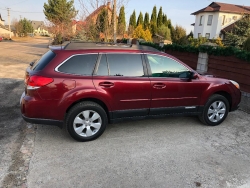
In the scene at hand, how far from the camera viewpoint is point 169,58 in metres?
4.18

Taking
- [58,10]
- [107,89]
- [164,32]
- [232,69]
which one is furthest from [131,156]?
[58,10]

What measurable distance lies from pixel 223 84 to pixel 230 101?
482 millimetres

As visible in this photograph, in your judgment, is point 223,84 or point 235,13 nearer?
point 223,84

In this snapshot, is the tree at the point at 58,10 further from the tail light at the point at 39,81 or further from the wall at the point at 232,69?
the tail light at the point at 39,81

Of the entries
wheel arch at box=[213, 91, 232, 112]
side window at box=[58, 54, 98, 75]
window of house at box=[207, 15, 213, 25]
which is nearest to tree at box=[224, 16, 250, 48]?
window of house at box=[207, 15, 213, 25]

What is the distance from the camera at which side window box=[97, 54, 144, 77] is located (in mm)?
3736

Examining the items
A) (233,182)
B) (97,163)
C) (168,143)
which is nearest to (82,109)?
(97,163)

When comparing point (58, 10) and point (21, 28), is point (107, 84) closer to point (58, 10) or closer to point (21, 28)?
point (58, 10)

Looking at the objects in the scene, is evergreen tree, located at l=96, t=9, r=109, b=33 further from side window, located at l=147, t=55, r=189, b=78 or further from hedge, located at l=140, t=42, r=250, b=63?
side window, located at l=147, t=55, r=189, b=78

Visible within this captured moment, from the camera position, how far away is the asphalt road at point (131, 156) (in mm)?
2795

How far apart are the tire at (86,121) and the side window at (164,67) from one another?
1.26 m

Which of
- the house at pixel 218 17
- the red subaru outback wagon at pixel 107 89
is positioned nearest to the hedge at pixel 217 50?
the red subaru outback wagon at pixel 107 89

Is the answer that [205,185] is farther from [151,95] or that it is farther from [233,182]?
[151,95]

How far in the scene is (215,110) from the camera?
457cm
